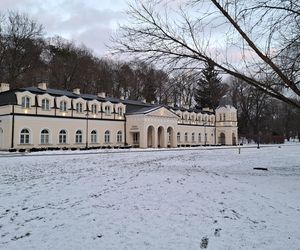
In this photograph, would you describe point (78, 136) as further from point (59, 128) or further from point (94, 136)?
point (59, 128)

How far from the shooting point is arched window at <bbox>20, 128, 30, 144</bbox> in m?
36.8

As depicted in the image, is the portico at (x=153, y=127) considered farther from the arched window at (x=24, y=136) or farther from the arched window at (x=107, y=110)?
the arched window at (x=24, y=136)

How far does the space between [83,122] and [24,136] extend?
28.0 feet

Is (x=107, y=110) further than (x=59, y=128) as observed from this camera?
Yes

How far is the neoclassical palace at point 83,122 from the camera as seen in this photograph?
36781mm

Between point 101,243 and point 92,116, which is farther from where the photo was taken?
point 92,116

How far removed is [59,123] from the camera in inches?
1591

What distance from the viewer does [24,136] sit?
37062mm

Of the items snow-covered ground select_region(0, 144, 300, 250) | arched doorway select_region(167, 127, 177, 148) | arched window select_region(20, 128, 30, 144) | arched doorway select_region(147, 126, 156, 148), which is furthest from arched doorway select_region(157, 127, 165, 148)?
snow-covered ground select_region(0, 144, 300, 250)

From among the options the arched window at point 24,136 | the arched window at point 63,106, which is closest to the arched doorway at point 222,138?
the arched window at point 63,106

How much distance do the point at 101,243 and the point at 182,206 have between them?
288 centimetres

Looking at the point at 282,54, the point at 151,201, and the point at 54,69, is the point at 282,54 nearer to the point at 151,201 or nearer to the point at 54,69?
the point at 151,201

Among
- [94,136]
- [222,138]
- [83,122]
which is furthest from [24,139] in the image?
[222,138]

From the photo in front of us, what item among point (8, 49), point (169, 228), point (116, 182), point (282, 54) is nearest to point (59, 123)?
point (8, 49)
